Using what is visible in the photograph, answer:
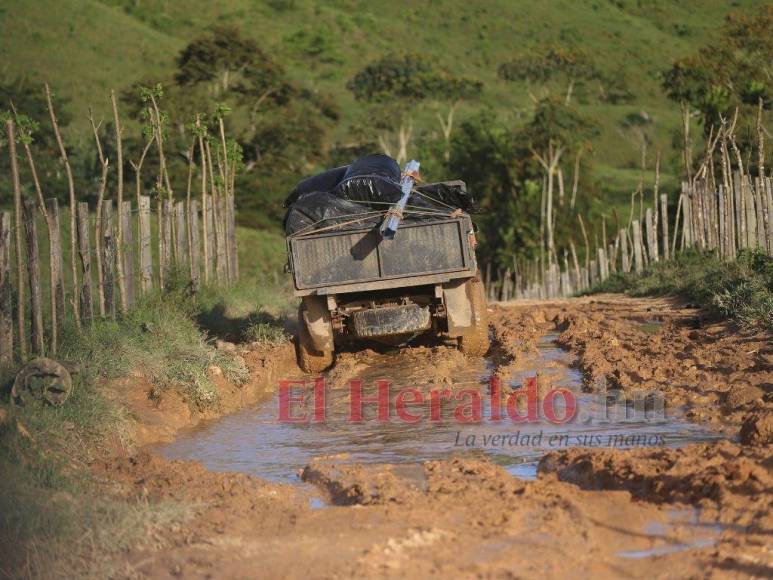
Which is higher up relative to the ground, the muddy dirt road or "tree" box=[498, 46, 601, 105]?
"tree" box=[498, 46, 601, 105]

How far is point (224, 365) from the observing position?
437 inches

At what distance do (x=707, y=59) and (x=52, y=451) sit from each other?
2957 centimetres

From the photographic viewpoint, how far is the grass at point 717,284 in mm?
12117

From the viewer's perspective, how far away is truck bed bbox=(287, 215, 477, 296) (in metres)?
10.9

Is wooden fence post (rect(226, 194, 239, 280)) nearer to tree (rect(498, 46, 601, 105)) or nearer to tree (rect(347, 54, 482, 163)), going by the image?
tree (rect(347, 54, 482, 163))

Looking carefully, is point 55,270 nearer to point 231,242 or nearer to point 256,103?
point 231,242

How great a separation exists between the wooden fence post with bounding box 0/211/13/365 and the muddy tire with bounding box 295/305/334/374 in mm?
2969

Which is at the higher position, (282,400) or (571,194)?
(571,194)

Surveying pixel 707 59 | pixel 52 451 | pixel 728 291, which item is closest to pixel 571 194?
pixel 707 59

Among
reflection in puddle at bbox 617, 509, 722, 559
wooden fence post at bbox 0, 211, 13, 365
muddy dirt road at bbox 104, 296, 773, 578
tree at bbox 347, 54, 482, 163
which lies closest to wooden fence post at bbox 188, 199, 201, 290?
muddy dirt road at bbox 104, 296, 773, 578

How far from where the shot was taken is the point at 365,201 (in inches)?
456

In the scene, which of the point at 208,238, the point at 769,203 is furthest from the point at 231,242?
the point at 769,203

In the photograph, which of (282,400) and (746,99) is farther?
(746,99)

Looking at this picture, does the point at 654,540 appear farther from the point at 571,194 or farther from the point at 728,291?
the point at 571,194
